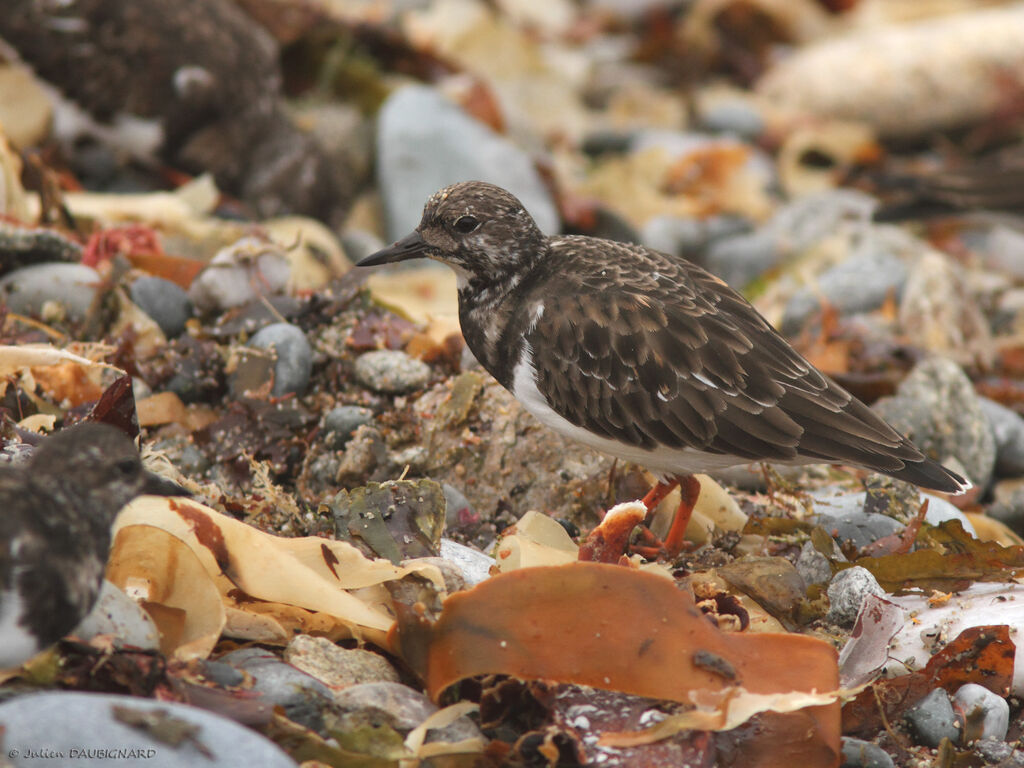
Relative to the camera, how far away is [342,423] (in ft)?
11.1

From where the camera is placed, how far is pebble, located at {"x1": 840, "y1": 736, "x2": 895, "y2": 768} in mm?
2369

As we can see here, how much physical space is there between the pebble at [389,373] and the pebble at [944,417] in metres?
1.63

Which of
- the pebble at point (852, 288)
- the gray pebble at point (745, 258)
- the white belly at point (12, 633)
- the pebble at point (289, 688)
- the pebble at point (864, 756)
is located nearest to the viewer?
the white belly at point (12, 633)

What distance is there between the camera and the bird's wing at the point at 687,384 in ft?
9.68

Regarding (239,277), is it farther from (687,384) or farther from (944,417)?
(944,417)

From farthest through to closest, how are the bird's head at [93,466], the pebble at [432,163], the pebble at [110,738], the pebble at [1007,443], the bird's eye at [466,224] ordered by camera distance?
the pebble at [432,163] → the pebble at [1007,443] → the bird's eye at [466,224] → the bird's head at [93,466] → the pebble at [110,738]

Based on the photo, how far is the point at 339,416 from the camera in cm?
340

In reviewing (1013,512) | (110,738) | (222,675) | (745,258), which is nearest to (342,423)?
(222,675)

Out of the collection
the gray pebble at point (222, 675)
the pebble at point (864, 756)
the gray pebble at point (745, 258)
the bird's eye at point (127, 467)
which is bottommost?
the gray pebble at point (745, 258)

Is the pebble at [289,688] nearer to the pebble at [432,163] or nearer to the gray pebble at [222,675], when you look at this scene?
the gray pebble at [222,675]

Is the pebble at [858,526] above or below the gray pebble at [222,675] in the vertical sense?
below

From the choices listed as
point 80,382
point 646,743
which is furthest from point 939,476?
point 80,382

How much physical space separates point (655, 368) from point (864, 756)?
1102 millimetres

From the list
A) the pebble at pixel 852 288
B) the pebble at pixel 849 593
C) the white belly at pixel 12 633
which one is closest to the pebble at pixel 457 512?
the pebble at pixel 849 593
